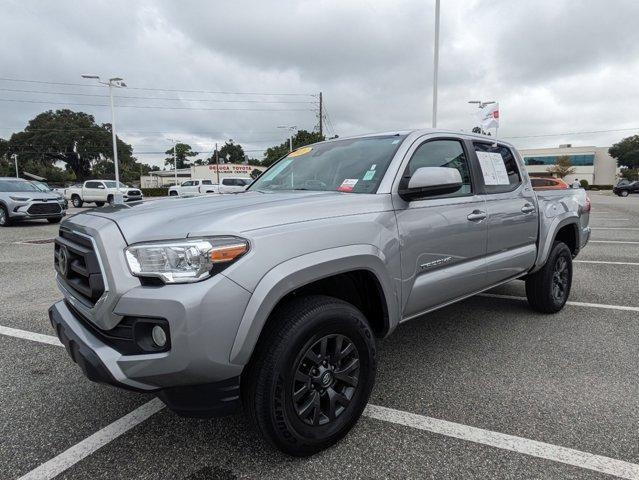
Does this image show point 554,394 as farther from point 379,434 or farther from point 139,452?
point 139,452

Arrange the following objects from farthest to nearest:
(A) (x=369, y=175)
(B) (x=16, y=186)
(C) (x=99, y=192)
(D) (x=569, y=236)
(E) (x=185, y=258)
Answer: (C) (x=99, y=192), (B) (x=16, y=186), (D) (x=569, y=236), (A) (x=369, y=175), (E) (x=185, y=258)

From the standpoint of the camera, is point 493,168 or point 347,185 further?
point 493,168

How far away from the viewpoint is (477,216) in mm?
3318

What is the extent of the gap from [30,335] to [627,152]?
10245 centimetres

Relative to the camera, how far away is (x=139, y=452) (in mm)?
2330

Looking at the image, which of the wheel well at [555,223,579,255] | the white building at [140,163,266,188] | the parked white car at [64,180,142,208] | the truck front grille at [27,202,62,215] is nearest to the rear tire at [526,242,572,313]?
the wheel well at [555,223,579,255]

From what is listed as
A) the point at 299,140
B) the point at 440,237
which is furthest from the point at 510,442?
the point at 299,140

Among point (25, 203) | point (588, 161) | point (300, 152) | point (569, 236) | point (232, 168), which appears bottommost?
point (569, 236)

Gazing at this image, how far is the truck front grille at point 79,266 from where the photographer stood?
2.07m

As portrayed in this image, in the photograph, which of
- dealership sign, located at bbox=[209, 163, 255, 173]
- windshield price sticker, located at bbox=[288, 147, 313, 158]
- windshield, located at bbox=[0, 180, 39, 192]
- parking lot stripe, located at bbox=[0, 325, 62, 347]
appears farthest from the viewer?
dealership sign, located at bbox=[209, 163, 255, 173]

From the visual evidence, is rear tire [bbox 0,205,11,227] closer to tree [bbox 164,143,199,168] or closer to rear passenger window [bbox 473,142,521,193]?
rear passenger window [bbox 473,142,521,193]

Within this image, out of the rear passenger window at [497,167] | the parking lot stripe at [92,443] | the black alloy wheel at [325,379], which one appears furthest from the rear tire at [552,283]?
the parking lot stripe at [92,443]

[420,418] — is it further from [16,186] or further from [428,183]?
[16,186]

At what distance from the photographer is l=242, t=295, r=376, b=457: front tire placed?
203 centimetres
